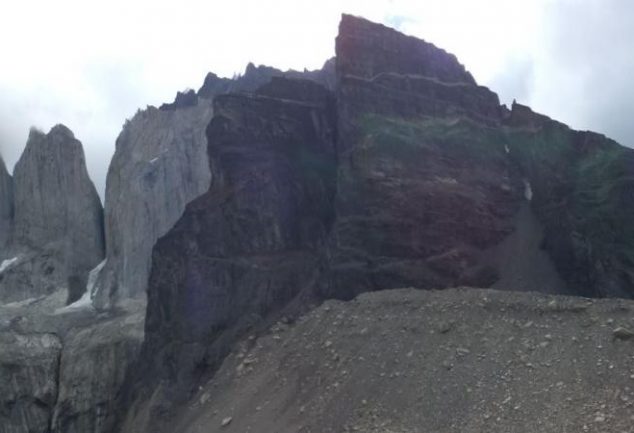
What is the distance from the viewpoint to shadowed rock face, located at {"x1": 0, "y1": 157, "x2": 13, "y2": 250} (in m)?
60.6

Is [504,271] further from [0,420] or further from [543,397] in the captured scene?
[0,420]

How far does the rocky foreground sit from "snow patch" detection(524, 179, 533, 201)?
12.6m

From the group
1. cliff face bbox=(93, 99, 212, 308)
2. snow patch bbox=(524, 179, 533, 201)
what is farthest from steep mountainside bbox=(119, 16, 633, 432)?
Result: cliff face bbox=(93, 99, 212, 308)

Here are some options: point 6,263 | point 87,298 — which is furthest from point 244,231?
point 6,263

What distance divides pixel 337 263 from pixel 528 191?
11758 millimetres

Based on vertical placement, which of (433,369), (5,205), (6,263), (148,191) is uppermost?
(5,205)

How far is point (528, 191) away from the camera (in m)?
46.4

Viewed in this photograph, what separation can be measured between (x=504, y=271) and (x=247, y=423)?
48.2 feet

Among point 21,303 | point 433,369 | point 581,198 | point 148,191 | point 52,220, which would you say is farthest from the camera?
point 52,220

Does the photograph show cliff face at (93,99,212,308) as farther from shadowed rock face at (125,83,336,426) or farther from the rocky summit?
shadowed rock face at (125,83,336,426)

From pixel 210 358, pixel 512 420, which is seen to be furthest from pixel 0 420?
pixel 512 420

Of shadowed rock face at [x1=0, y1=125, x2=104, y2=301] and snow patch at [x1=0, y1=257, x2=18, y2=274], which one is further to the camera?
snow patch at [x1=0, y1=257, x2=18, y2=274]

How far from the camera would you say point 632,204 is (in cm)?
4244

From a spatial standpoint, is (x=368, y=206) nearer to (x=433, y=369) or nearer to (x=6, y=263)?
(x=433, y=369)
